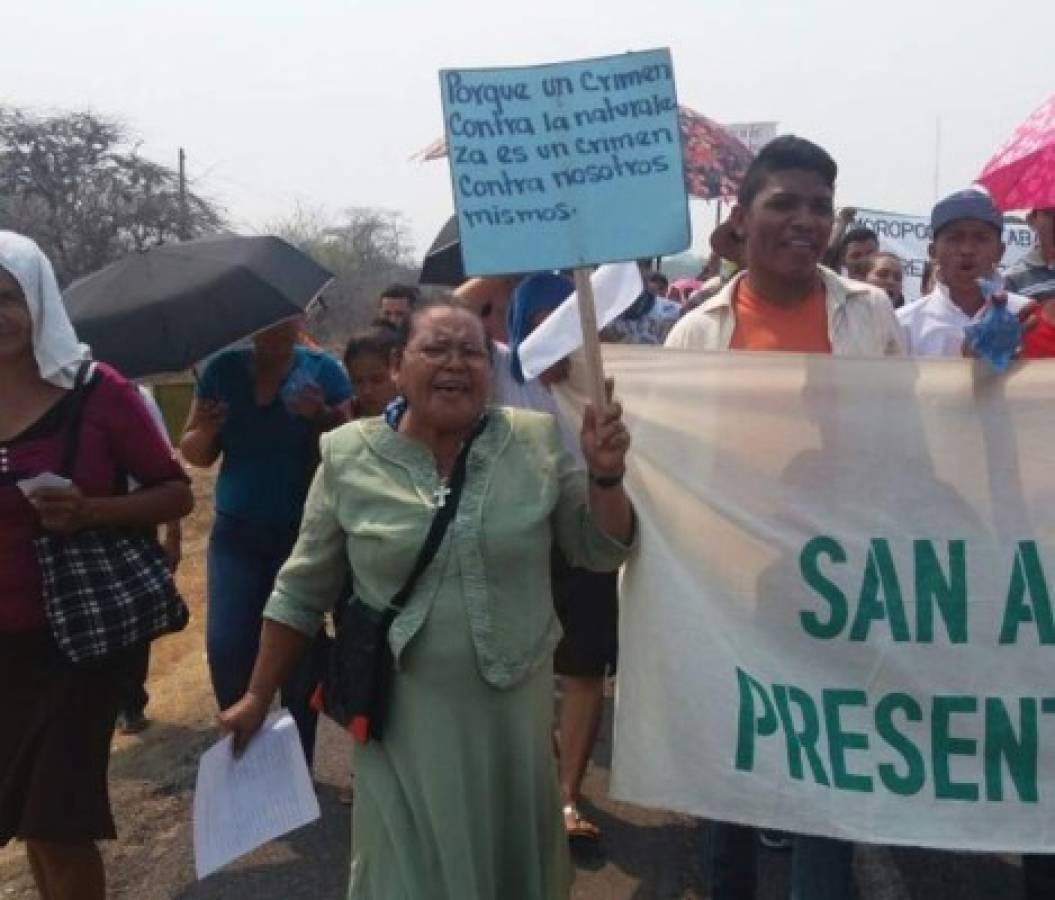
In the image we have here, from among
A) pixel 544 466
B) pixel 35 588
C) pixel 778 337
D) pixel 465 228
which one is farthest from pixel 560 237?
pixel 35 588

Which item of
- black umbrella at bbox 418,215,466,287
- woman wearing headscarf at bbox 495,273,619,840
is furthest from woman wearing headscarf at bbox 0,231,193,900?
black umbrella at bbox 418,215,466,287

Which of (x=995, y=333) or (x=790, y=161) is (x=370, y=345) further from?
(x=995, y=333)

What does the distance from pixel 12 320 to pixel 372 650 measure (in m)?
1.25

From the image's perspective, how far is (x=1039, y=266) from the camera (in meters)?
3.74

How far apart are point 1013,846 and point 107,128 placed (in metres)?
28.0

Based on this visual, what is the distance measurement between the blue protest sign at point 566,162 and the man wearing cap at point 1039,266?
1.28 m

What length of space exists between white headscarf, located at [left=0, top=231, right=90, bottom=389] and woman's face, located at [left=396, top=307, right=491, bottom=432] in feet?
3.10

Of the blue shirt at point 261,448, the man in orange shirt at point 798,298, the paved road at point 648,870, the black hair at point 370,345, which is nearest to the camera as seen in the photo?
the man in orange shirt at point 798,298

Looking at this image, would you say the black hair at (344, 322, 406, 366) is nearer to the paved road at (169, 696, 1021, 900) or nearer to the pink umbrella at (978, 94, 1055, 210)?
the paved road at (169, 696, 1021, 900)

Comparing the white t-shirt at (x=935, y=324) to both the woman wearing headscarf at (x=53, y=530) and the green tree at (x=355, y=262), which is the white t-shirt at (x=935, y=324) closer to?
the woman wearing headscarf at (x=53, y=530)

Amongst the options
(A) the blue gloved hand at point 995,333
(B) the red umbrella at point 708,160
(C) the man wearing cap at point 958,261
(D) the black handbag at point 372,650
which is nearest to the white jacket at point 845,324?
(A) the blue gloved hand at point 995,333

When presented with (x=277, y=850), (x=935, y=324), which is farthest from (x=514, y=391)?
(x=277, y=850)

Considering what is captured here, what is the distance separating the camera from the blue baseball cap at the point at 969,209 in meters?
3.82

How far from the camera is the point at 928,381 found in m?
2.83
